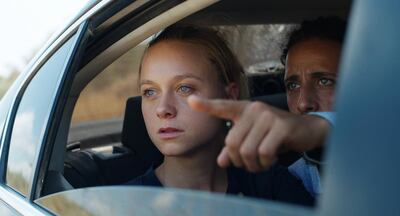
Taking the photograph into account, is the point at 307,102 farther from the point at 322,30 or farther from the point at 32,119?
the point at 32,119

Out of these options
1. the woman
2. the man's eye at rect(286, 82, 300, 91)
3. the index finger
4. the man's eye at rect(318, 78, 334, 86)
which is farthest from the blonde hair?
the index finger

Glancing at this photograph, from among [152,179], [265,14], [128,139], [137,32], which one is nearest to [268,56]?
[265,14]

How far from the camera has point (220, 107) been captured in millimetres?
1255

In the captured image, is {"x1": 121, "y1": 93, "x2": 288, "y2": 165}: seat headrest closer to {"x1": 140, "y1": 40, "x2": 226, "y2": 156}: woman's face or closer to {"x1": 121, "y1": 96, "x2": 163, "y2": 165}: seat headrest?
{"x1": 121, "y1": 96, "x2": 163, "y2": 165}: seat headrest

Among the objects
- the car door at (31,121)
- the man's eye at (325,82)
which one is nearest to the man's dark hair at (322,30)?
the man's eye at (325,82)

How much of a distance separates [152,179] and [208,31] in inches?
22.0

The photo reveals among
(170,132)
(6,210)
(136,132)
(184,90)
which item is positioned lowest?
(6,210)

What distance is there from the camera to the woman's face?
1957 millimetres

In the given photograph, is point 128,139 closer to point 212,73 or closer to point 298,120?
point 212,73

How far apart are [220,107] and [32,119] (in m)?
1.38

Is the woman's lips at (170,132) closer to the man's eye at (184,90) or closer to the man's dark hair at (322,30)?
the man's eye at (184,90)

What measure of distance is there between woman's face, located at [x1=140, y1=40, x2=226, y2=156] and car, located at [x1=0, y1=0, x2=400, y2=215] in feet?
0.65

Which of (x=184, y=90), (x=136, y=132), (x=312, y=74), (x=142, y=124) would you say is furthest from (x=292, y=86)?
(x=136, y=132)

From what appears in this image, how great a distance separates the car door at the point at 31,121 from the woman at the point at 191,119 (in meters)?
0.31
